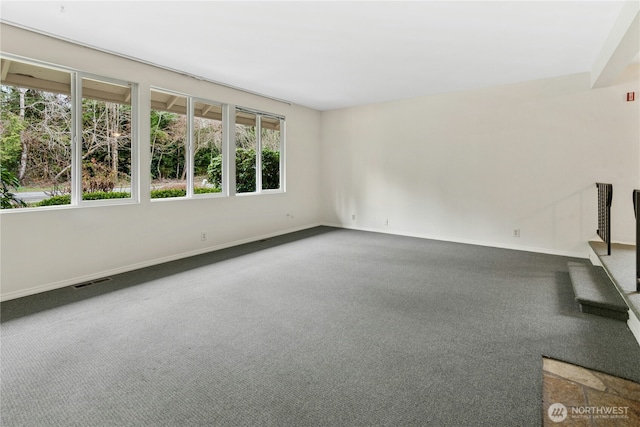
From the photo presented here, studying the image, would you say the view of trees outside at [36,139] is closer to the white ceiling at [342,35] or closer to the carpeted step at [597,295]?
the white ceiling at [342,35]

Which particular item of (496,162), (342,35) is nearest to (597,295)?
(496,162)

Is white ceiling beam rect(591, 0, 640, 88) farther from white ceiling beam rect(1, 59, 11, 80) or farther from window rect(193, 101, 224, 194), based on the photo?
white ceiling beam rect(1, 59, 11, 80)

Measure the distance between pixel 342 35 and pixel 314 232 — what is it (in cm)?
410

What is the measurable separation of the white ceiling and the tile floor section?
2.87 metres

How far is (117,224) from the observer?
4.05 m

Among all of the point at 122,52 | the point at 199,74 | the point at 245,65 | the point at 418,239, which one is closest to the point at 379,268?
the point at 418,239

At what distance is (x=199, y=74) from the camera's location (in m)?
4.73

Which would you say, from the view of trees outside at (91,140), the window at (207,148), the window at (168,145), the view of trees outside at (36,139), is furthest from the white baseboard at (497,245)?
the view of trees outside at (36,139)

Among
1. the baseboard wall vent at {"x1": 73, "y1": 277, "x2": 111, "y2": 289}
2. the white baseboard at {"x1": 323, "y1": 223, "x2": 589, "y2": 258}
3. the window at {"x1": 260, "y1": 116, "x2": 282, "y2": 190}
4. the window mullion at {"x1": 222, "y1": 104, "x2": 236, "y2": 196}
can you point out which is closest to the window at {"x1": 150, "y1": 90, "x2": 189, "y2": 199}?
the window mullion at {"x1": 222, "y1": 104, "x2": 236, "y2": 196}

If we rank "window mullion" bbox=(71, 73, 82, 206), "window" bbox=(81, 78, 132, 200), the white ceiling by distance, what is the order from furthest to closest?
"window" bbox=(81, 78, 132, 200) < "window mullion" bbox=(71, 73, 82, 206) < the white ceiling

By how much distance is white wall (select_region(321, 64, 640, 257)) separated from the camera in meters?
4.57

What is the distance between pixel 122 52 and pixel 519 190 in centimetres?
588

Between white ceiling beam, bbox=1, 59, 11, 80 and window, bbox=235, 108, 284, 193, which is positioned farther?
window, bbox=235, 108, 284, 193

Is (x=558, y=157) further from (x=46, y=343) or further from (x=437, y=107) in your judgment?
(x=46, y=343)
